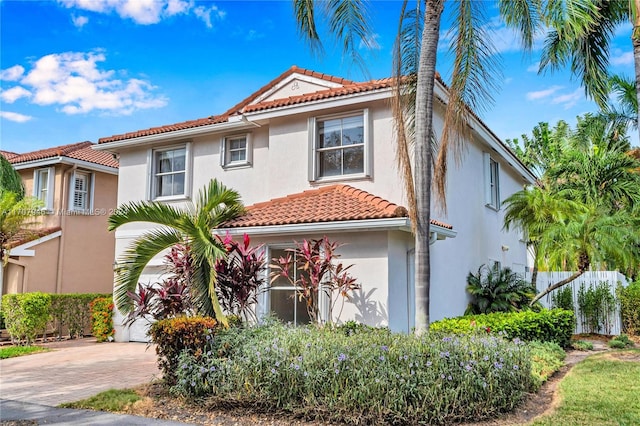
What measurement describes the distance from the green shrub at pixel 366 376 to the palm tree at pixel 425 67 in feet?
4.76

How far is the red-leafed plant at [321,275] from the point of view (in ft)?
34.2

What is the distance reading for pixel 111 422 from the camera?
6.87 meters

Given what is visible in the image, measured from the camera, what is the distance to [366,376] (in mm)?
6727

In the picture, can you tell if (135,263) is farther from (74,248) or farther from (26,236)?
(74,248)

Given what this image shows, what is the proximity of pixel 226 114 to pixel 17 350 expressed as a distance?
8765 millimetres

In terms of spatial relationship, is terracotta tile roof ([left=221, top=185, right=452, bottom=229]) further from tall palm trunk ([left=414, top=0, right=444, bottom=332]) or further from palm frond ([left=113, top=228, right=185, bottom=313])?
palm frond ([left=113, top=228, right=185, bottom=313])

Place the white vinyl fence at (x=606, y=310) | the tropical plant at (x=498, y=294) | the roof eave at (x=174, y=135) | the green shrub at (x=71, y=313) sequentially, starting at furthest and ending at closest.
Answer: the white vinyl fence at (x=606, y=310)
the green shrub at (x=71, y=313)
the roof eave at (x=174, y=135)
the tropical plant at (x=498, y=294)

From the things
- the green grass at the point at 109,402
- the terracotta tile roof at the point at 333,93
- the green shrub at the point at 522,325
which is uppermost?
the terracotta tile roof at the point at 333,93

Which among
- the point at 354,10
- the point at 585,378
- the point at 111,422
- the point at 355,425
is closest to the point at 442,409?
the point at 355,425

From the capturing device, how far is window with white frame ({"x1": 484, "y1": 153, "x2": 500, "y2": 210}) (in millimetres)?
16438

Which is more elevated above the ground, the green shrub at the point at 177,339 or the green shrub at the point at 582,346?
the green shrub at the point at 177,339

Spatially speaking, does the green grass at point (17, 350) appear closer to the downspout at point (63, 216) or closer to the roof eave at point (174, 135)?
the downspout at point (63, 216)

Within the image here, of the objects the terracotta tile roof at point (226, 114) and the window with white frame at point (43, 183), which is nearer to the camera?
the terracotta tile roof at point (226, 114)

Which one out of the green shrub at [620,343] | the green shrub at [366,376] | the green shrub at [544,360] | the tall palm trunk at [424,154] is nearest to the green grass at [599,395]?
the green shrub at [544,360]
